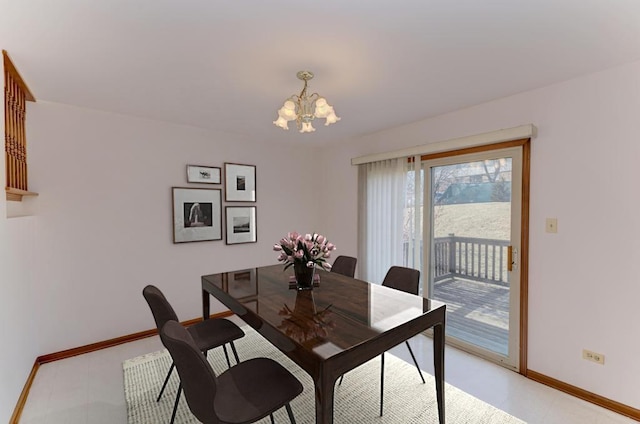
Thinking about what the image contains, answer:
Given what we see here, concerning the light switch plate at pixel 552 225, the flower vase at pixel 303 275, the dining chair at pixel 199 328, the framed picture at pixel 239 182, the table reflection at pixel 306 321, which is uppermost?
the framed picture at pixel 239 182

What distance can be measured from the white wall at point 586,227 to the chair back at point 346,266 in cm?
148

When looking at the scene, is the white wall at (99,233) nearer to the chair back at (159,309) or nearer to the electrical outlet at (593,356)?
the chair back at (159,309)

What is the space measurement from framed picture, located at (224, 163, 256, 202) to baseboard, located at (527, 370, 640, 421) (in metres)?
3.40

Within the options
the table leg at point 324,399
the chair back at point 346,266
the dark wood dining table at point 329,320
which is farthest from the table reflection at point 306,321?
the chair back at point 346,266

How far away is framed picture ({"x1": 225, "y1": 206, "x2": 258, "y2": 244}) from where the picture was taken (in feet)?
12.3

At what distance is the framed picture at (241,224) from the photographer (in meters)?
3.74

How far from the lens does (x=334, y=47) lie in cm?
178

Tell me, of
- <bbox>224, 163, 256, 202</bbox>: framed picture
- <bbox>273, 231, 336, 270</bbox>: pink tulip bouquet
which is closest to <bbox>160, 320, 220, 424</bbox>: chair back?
<bbox>273, 231, 336, 270</bbox>: pink tulip bouquet

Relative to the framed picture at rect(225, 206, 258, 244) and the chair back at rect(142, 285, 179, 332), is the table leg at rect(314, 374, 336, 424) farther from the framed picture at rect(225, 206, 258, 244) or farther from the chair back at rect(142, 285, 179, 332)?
the framed picture at rect(225, 206, 258, 244)

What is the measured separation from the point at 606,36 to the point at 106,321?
4438 millimetres

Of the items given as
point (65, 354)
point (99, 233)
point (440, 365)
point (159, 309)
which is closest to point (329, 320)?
point (440, 365)

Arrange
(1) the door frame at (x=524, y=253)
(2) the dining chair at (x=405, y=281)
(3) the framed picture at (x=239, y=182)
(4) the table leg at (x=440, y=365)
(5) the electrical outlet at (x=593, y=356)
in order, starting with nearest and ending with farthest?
(4) the table leg at (x=440, y=365), (5) the electrical outlet at (x=593, y=356), (2) the dining chair at (x=405, y=281), (1) the door frame at (x=524, y=253), (3) the framed picture at (x=239, y=182)

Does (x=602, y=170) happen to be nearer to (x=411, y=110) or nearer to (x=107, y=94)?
(x=411, y=110)

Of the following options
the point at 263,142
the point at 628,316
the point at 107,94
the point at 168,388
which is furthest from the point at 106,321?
the point at 628,316
